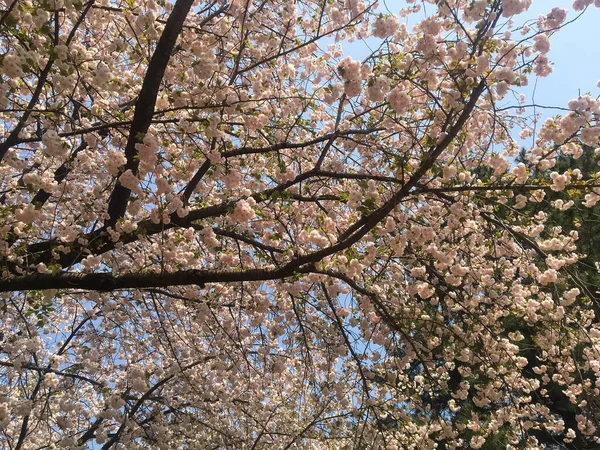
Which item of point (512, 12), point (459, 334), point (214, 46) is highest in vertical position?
point (214, 46)

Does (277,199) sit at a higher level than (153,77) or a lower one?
lower

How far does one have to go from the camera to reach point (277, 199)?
161 inches

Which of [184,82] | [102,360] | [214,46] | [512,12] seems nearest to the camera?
[512,12]

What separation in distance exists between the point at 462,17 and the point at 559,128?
1130mm

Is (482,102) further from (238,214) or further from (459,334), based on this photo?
(238,214)

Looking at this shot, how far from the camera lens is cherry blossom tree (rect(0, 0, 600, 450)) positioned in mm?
3498

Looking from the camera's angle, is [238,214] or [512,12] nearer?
[512,12]

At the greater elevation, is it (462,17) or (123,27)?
(123,27)

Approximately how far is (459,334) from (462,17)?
3096 millimetres

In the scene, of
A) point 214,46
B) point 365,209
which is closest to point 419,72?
point 365,209

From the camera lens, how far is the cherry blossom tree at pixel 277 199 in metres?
3.50

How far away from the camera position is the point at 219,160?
377 cm

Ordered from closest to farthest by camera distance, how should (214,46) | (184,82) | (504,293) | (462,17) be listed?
1. (462,17)
2. (184,82)
3. (214,46)
4. (504,293)

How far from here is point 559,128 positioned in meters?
3.75
